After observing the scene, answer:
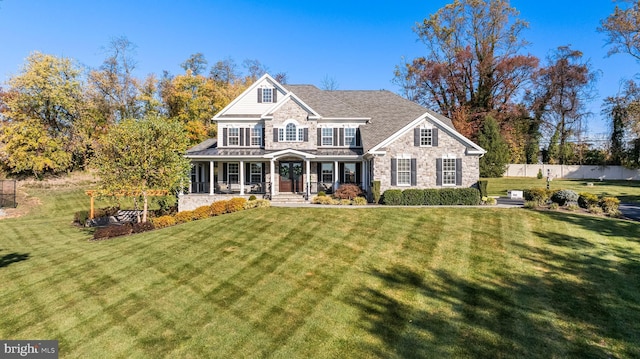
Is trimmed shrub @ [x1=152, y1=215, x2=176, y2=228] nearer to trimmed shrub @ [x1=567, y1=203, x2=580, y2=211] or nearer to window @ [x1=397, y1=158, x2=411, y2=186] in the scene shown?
window @ [x1=397, y1=158, x2=411, y2=186]

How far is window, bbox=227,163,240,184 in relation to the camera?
89.7ft

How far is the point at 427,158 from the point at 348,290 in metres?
14.2

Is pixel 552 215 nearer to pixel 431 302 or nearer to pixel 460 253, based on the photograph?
pixel 460 253

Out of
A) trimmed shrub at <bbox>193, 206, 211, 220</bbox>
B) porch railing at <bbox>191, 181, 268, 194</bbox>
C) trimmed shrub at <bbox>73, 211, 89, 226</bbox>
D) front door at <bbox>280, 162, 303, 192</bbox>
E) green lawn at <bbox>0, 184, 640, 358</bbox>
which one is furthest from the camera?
front door at <bbox>280, 162, 303, 192</bbox>

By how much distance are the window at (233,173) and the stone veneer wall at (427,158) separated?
11.5m

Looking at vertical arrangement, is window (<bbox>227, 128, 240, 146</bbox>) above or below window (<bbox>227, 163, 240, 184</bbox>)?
above

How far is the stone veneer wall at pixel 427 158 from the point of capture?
71.0 ft

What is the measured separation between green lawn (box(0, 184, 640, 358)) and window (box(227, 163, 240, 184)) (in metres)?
11.2

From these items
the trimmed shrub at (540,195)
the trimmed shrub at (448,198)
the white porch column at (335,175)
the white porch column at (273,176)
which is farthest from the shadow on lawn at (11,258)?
the trimmed shrub at (540,195)

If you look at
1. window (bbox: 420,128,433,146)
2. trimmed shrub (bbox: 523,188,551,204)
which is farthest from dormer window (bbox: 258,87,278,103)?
trimmed shrub (bbox: 523,188,551,204)

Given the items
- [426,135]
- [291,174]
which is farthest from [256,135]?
[426,135]

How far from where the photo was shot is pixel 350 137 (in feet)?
88.8

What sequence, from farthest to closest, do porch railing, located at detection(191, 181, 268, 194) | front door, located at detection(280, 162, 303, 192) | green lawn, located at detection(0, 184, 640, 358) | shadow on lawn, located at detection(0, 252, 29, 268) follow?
1. front door, located at detection(280, 162, 303, 192)
2. porch railing, located at detection(191, 181, 268, 194)
3. shadow on lawn, located at detection(0, 252, 29, 268)
4. green lawn, located at detection(0, 184, 640, 358)

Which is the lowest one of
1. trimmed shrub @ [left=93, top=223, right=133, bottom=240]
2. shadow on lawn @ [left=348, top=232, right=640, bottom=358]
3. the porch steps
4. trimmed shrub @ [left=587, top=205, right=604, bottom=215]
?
shadow on lawn @ [left=348, top=232, right=640, bottom=358]
